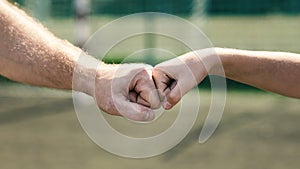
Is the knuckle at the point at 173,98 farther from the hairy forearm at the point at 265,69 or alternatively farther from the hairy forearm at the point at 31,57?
the hairy forearm at the point at 31,57

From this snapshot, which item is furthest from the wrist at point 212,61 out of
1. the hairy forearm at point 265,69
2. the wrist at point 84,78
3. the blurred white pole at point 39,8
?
the blurred white pole at point 39,8

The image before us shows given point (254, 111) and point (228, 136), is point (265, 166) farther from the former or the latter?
point (254, 111)

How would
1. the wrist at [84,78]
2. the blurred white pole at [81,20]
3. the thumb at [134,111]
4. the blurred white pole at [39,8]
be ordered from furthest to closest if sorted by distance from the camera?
the blurred white pole at [39,8] < the blurred white pole at [81,20] < the wrist at [84,78] < the thumb at [134,111]

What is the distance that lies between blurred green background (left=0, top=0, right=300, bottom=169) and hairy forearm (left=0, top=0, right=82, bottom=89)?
3.55 meters

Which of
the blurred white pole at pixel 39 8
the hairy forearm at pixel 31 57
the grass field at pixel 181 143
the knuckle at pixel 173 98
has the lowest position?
the blurred white pole at pixel 39 8

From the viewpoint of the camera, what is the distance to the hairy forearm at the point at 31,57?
3389 millimetres

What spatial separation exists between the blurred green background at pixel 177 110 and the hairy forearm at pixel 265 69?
11.3ft

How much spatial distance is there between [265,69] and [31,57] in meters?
0.87

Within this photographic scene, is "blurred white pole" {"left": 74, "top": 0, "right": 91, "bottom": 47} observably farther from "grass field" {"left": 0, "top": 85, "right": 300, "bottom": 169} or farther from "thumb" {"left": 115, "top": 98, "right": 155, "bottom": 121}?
"thumb" {"left": 115, "top": 98, "right": 155, "bottom": 121}

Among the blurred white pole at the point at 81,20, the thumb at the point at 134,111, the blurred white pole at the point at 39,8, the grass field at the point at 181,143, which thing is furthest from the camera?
the blurred white pole at the point at 39,8

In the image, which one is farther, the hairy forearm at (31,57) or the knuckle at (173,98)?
the hairy forearm at (31,57)

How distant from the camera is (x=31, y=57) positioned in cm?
341

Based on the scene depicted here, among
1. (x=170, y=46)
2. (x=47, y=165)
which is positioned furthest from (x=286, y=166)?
(x=170, y=46)

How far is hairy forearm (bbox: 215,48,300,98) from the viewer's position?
3.41 m
